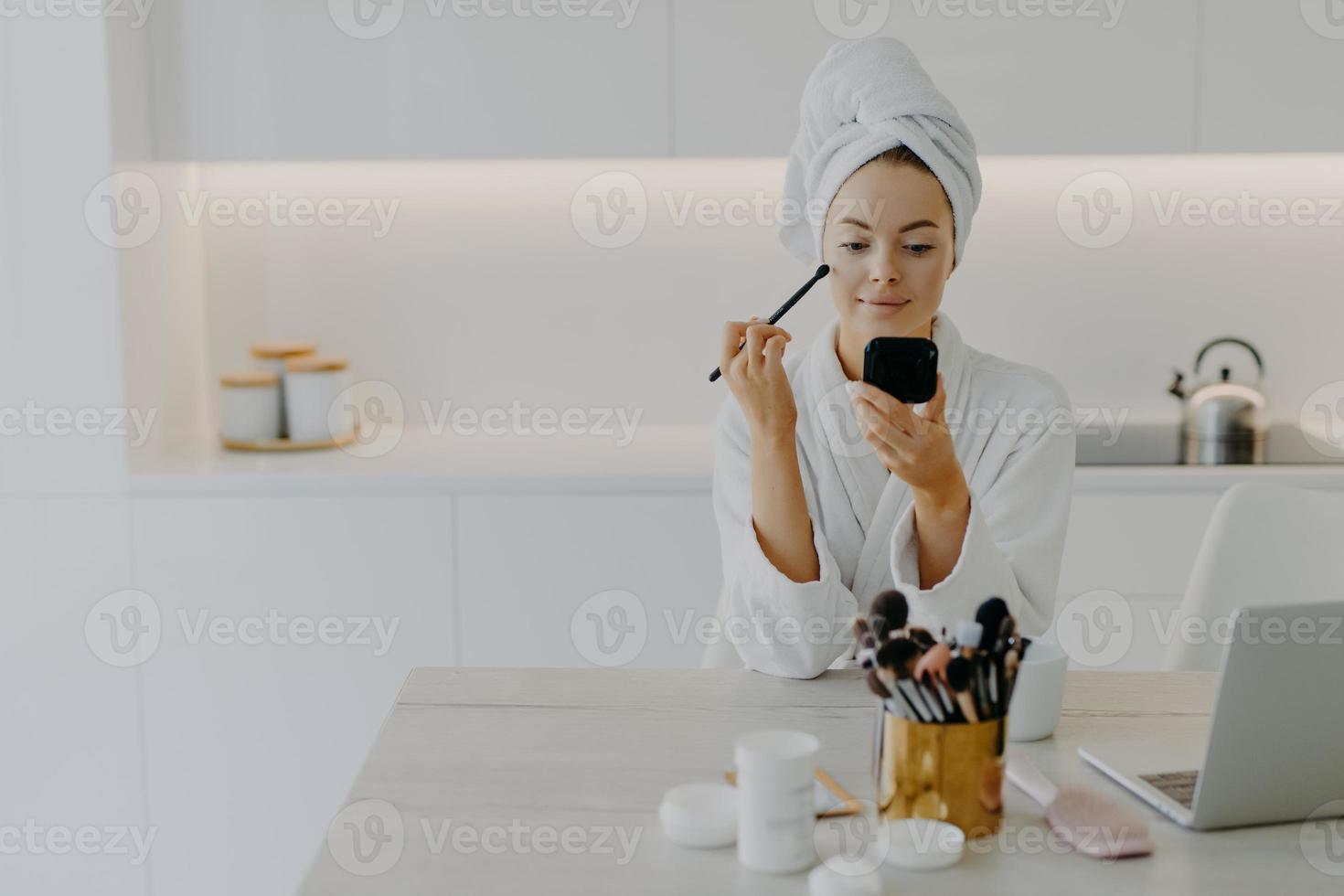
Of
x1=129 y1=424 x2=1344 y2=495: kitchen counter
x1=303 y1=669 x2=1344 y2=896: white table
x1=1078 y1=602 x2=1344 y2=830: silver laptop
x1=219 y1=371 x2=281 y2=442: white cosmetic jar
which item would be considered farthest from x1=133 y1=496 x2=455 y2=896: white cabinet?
x1=1078 y1=602 x2=1344 y2=830: silver laptop

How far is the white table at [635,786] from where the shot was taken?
105 centimetres

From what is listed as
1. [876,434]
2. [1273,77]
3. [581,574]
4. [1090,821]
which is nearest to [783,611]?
[876,434]

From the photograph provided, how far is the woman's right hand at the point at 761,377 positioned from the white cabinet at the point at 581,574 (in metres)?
1.01

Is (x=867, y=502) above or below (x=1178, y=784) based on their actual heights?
above

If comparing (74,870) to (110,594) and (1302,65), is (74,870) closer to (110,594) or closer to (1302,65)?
(110,594)

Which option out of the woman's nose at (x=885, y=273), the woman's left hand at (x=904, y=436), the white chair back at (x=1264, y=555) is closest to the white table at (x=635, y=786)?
the woman's left hand at (x=904, y=436)

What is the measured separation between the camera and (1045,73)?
8.97 ft

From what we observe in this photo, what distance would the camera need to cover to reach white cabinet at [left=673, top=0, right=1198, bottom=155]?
8.92 feet

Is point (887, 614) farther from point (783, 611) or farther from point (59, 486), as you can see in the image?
point (59, 486)

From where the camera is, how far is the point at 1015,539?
1.67m

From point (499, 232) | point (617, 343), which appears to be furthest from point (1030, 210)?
point (499, 232)

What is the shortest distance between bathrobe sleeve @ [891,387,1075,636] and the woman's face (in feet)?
0.75

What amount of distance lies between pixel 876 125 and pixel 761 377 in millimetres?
332

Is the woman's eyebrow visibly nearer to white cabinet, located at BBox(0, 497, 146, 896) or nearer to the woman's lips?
the woman's lips
